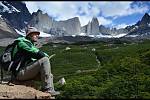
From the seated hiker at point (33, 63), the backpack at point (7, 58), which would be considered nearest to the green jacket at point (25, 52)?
the seated hiker at point (33, 63)

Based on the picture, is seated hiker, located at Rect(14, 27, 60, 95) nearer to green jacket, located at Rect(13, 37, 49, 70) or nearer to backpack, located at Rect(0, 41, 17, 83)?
green jacket, located at Rect(13, 37, 49, 70)

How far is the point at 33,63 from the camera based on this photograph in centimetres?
1551

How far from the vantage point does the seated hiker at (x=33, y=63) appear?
603 inches

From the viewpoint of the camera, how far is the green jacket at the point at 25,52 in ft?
50.2

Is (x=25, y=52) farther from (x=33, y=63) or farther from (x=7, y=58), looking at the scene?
(x=7, y=58)

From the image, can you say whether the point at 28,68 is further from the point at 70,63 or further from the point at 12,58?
the point at 70,63

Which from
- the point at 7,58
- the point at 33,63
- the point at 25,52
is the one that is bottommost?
the point at 33,63

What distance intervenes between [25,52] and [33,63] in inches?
19.7

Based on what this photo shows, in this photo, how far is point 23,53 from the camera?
15.5 meters

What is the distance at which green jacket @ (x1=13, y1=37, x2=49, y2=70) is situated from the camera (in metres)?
15.3

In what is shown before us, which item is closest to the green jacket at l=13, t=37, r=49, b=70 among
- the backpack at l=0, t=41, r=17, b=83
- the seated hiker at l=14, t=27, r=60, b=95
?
the seated hiker at l=14, t=27, r=60, b=95

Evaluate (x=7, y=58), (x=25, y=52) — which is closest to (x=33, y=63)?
(x=25, y=52)

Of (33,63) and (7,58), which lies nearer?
(7,58)

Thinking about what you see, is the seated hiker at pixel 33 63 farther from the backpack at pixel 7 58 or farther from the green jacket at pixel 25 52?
the backpack at pixel 7 58
